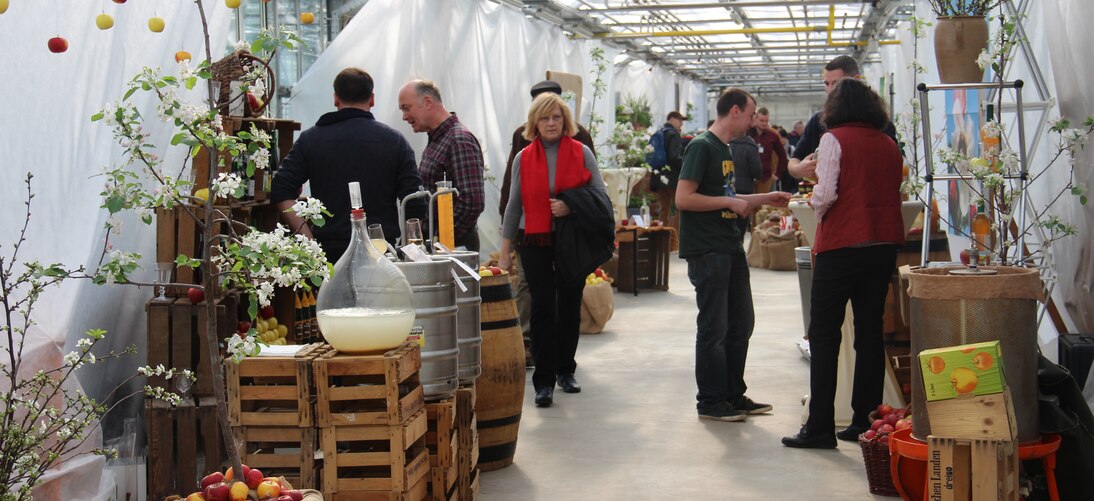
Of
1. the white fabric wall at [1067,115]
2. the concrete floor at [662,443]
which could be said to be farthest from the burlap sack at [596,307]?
the white fabric wall at [1067,115]

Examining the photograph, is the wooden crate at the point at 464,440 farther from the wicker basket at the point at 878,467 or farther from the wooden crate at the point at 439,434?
the wicker basket at the point at 878,467

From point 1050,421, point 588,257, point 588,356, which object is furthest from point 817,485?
point 588,356

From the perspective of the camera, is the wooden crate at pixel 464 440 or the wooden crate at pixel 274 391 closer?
the wooden crate at pixel 274 391

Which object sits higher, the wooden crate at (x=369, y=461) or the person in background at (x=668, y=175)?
the person in background at (x=668, y=175)

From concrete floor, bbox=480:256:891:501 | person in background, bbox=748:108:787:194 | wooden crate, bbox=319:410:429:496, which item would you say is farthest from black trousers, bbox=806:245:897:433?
person in background, bbox=748:108:787:194

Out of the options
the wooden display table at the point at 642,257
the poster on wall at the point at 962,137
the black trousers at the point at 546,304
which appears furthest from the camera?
the wooden display table at the point at 642,257

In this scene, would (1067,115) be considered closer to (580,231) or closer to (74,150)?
(580,231)

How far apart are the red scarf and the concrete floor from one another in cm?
87

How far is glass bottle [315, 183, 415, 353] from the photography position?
2.97 metres

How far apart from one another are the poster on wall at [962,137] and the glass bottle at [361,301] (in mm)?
3569

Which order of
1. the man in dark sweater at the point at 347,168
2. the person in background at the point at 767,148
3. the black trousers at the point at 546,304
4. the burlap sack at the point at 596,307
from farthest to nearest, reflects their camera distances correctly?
the person in background at the point at 767,148 → the burlap sack at the point at 596,307 → the black trousers at the point at 546,304 → the man in dark sweater at the point at 347,168

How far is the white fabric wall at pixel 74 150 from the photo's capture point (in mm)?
3609

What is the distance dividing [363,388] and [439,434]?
1.99ft

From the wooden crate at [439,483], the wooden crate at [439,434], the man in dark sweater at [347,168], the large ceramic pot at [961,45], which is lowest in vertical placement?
the wooden crate at [439,483]
